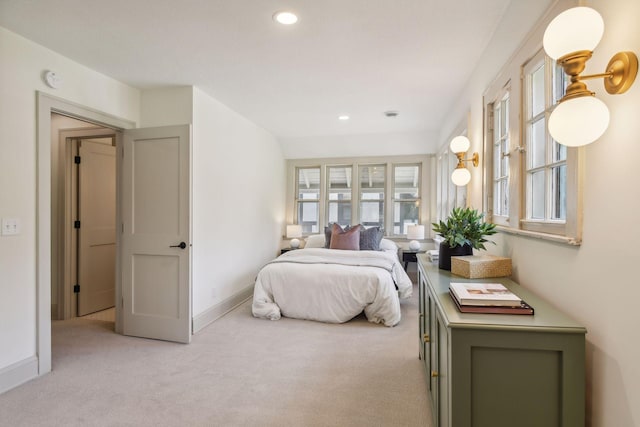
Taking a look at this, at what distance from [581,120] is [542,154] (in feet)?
2.34

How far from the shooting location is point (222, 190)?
404cm

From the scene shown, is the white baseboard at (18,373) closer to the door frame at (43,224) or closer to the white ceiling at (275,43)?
the door frame at (43,224)

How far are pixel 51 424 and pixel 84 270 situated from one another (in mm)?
2486

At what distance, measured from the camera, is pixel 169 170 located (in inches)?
129

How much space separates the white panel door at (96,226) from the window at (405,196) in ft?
14.6

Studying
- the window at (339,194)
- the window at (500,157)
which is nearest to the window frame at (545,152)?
the window at (500,157)

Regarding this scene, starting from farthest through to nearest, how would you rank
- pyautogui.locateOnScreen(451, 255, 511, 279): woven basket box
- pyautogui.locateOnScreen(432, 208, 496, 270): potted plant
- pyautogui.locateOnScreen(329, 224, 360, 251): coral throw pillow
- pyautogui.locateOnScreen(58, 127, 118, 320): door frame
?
pyautogui.locateOnScreen(329, 224, 360, 251): coral throw pillow → pyautogui.locateOnScreen(58, 127, 118, 320): door frame → pyautogui.locateOnScreen(432, 208, 496, 270): potted plant → pyautogui.locateOnScreen(451, 255, 511, 279): woven basket box

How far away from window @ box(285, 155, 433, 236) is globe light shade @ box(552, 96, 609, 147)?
494cm

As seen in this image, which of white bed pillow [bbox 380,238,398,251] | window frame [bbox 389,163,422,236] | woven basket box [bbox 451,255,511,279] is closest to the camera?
woven basket box [bbox 451,255,511,279]

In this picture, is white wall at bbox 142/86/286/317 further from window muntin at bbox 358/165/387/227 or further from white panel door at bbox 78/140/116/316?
window muntin at bbox 358/165/387/227

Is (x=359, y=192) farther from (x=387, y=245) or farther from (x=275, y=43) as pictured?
(x=275, y=43)

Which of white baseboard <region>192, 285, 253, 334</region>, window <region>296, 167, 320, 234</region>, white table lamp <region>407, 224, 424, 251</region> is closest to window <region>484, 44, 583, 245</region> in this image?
white baseboard <region>192, 285, 253, 334</region>

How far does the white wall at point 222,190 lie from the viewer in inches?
137

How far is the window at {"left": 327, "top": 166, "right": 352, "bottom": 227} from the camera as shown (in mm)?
6293
